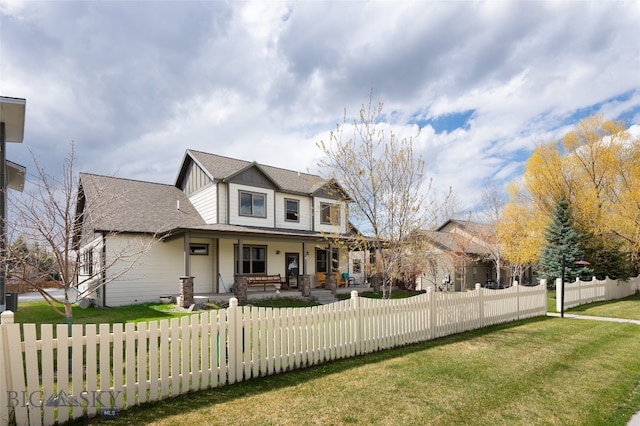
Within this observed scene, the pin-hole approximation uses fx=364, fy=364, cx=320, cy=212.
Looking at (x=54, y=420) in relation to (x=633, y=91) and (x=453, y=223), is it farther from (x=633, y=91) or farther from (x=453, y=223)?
(x=453, y=223)

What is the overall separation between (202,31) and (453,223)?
30280 mm

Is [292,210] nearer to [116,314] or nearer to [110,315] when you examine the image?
[116,314]

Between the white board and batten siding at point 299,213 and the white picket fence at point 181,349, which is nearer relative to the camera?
the white picket fence at point 181,349

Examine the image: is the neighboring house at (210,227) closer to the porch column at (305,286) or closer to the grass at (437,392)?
the porch column at (305,286)

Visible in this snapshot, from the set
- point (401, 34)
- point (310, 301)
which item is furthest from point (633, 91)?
point (310, 301)

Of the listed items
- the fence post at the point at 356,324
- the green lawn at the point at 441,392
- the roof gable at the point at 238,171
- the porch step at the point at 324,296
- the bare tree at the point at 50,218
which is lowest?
the porch step at the point at 324,296

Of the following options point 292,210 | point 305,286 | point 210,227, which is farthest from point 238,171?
point 305,286

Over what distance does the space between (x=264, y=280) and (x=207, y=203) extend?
17.0ft

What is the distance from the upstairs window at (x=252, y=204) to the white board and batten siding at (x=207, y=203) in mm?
1388

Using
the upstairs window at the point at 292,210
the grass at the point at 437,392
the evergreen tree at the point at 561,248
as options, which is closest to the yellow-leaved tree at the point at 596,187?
the evergreen tree at the point at 561,248

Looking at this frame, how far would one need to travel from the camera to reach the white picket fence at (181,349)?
154 inches

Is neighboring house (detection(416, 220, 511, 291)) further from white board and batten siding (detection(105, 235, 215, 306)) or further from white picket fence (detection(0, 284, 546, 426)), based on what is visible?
white picket fence (detection(0, 284, 546, 426))

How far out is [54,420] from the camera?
13.1 ft

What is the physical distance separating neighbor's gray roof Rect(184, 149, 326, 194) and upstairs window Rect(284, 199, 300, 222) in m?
0.70
